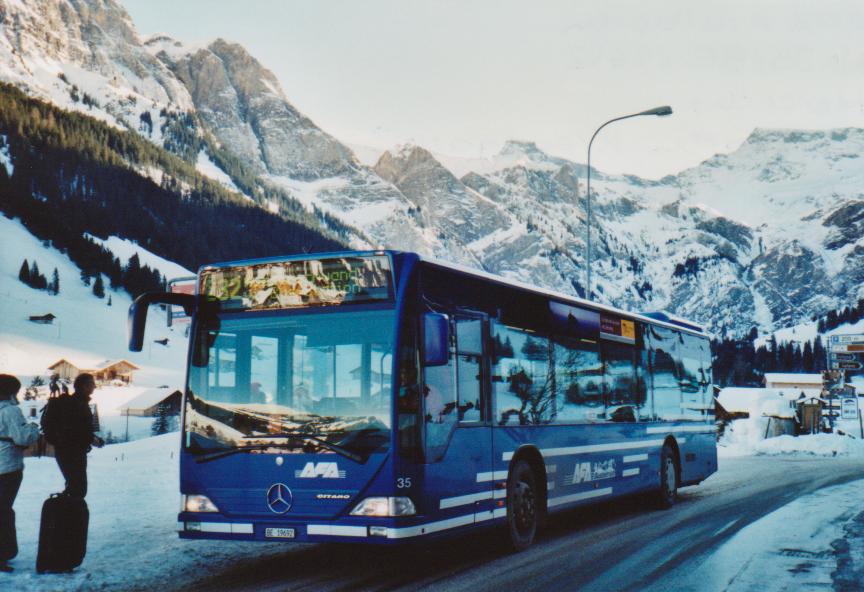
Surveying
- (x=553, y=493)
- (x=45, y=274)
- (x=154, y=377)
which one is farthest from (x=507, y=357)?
(x=45, y=274)

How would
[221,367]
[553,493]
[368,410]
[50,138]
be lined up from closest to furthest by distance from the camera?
[368,410] → [221,367] → [553,493] → [50,138]

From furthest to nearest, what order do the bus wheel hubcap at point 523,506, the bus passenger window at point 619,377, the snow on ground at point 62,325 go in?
1. the snow on ground at point 62,325
2. the bus passenger window at point 619,377
3. the bus wheel hubcap at point 523,506

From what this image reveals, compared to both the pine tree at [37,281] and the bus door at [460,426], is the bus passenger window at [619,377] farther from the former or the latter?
the pine tree at [37,281]

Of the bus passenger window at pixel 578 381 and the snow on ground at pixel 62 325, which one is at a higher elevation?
the snow on ground at pixel 62 325

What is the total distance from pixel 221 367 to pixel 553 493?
4.29 m

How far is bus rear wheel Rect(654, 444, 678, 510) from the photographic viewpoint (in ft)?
47.7

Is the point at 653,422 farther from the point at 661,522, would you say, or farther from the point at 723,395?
the point at 723,395

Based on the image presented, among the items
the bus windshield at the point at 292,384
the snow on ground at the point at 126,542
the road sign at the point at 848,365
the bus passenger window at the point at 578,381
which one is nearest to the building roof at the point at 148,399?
the road sign at the point at 848,365

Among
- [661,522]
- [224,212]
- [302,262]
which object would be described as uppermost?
[224,212]

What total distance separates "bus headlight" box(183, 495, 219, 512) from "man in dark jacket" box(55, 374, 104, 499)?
113 centimetres

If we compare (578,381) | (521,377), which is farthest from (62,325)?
(521,377)

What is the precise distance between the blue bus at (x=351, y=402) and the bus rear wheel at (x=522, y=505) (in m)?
0.02

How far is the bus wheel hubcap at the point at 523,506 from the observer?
9.96m

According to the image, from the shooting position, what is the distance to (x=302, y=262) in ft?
28.6
